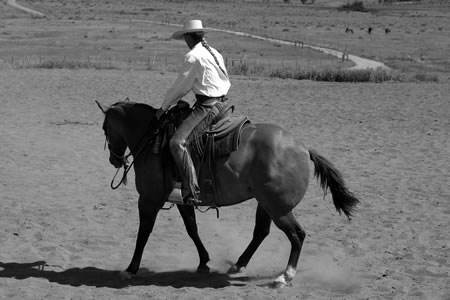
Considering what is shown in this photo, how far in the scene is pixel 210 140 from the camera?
298 inches

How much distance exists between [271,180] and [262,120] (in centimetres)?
989

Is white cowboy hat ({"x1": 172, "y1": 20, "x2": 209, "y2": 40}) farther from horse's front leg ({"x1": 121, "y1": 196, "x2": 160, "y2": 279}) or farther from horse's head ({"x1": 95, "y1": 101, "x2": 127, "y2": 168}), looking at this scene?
horse's front leg ({"x1": 121, "y1": 196, "x2": 160, "y2": 279})

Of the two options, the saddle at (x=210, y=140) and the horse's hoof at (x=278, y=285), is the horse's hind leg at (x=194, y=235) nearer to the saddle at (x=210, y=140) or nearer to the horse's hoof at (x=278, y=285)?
the saddle at (x=210, y=140)

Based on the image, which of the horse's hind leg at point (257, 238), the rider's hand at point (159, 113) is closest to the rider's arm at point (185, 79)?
the rider's hand at point (159, 113)

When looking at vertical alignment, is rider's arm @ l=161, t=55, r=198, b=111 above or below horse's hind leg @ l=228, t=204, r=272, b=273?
above

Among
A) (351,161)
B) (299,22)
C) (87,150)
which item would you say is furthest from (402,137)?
(299,22)

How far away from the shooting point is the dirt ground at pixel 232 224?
293 inches

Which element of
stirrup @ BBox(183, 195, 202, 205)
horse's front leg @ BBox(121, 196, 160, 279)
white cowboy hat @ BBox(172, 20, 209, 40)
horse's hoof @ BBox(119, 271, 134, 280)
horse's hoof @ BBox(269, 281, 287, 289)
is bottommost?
horse's hoof @ BBox(119, 271, 134, 280)

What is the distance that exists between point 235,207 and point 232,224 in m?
0.90

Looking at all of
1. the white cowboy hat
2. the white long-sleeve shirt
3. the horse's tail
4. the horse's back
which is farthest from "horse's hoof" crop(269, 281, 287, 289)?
the white cowboy hat

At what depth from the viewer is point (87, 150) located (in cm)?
1413

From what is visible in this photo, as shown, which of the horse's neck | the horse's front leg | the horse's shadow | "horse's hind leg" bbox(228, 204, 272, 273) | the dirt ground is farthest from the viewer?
"horse's hind leg" bbox(228, 204, 272, 273)

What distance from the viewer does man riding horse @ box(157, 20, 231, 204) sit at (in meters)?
7.39

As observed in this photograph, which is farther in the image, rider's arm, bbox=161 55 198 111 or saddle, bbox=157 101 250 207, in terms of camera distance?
saddle, bbox=157 101 250 207
